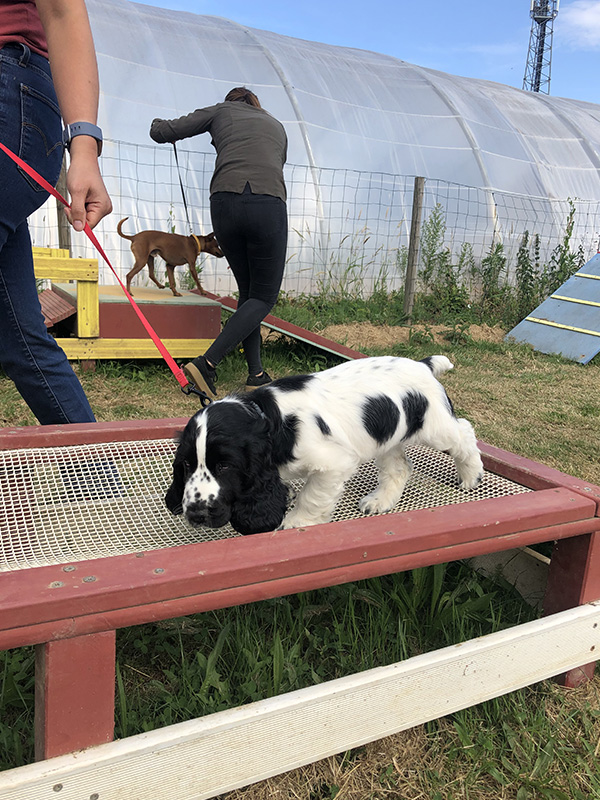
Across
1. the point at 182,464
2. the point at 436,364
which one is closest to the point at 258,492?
the point at 182,464

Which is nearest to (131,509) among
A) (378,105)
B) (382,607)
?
(382,607)

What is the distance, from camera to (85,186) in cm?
179

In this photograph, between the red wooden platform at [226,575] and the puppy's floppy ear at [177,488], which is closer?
the red wooden platform at [226,575]

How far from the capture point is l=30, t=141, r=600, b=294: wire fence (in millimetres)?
7988

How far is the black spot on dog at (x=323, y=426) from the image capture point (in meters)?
2.05

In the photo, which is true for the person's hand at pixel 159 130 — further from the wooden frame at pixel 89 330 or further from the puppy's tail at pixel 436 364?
the puppy's tail at pixel 436 364

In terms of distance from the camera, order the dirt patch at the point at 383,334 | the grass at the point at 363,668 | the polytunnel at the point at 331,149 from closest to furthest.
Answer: the grass at the point at 363,668
the dirt patch at the point at 383,334
the polytunnel at the point at 331,149

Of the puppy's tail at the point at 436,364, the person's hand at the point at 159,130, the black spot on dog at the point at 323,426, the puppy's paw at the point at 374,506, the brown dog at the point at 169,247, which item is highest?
the person's hand at the point at 159,130

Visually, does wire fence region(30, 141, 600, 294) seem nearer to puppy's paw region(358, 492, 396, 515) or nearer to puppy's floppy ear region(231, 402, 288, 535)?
puppy's paw region(358, 492, 396, 515)

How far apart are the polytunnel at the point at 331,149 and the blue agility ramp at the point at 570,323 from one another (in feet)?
6.90

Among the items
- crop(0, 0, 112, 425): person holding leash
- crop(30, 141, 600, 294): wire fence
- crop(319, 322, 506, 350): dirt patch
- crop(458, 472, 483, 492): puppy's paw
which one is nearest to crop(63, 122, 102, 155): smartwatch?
crop(0, 0, 112, 425): person holding leash

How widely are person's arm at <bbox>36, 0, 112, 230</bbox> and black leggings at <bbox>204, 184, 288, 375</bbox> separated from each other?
253cm

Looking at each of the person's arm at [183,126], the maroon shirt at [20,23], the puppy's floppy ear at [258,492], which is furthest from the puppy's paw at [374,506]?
the person's arm at [183,126]

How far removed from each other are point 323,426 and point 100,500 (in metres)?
0.77
